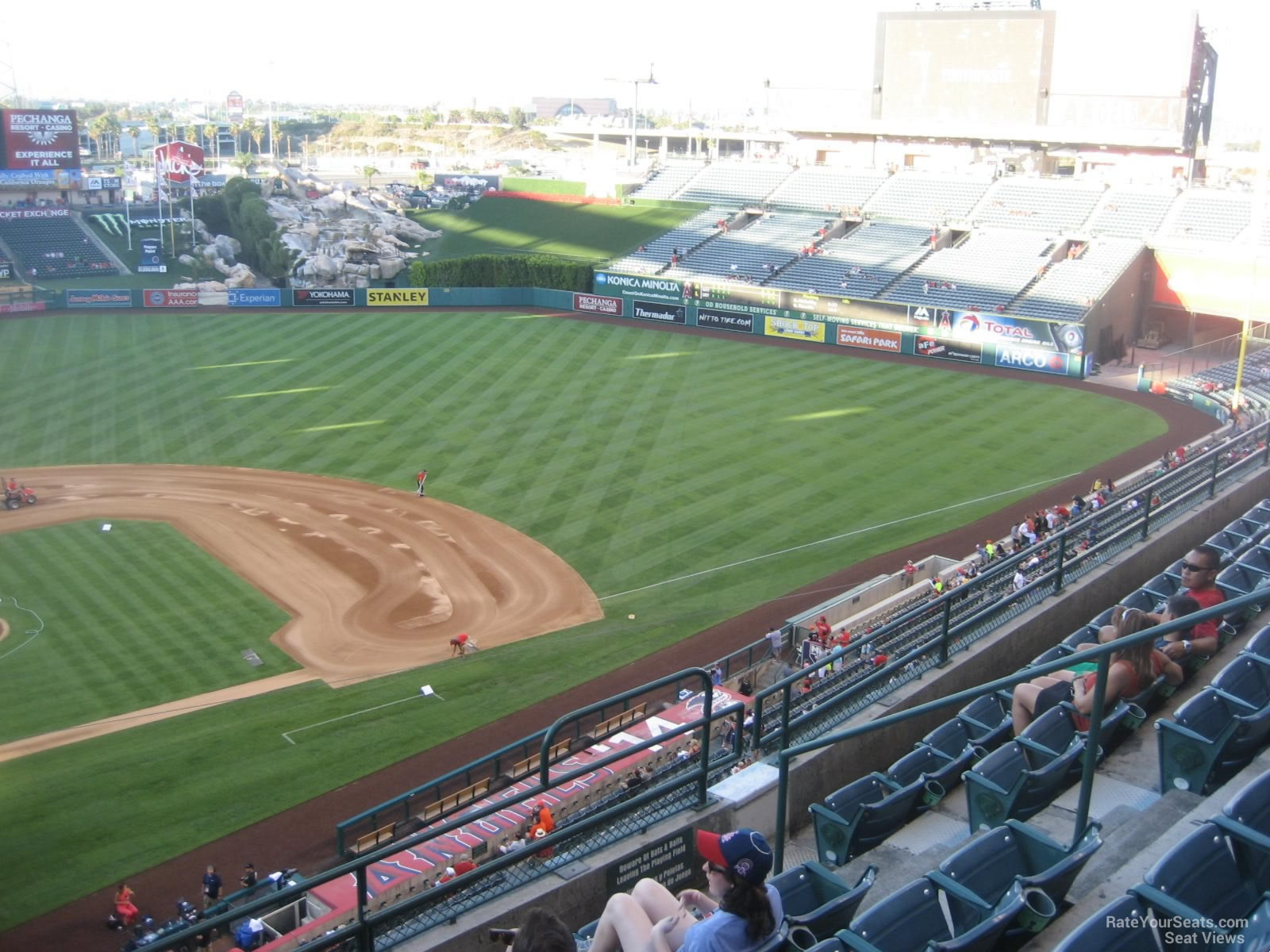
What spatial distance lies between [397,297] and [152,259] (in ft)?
62.6

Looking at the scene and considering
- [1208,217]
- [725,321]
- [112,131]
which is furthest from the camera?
[112,131]

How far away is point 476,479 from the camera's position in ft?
104

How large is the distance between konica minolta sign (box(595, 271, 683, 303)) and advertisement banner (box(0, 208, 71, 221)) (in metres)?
35.0

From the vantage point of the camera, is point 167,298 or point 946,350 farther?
point 167,298

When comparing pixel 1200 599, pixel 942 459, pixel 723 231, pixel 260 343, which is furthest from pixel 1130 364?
pixel 1200 599

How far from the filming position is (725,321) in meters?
51.0

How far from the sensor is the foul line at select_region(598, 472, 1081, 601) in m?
25.2

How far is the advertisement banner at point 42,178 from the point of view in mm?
68000

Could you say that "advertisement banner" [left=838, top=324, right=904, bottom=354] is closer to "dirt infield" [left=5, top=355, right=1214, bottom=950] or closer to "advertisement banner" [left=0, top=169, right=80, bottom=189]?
"dirt infield" [left=5, top=355, right=1214, bottom=950]

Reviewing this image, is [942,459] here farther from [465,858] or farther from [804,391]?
[465,858]

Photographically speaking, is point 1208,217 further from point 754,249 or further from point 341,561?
point 341,561

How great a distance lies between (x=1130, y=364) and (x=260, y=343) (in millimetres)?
34709

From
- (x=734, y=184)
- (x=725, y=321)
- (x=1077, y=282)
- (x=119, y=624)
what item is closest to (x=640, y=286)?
(x=725, y=321)

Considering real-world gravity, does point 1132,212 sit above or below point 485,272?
above
